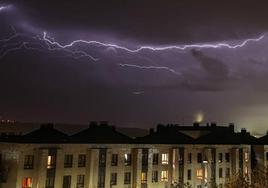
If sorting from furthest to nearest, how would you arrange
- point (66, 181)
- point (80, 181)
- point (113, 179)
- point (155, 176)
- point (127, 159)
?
point (155, 176) → point (127, 159) → point (113, 179) → point (80, 181) → point (66, 181)

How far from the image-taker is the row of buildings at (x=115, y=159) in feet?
117

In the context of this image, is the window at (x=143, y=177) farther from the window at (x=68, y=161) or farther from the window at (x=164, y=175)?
the window at (x=68, y=161)

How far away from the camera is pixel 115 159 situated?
42.1 m

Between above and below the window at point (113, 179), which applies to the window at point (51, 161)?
above

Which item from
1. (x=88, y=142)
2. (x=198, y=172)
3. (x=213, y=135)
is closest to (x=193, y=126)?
(x=213, y=135)

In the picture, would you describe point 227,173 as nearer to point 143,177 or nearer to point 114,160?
point 143,177

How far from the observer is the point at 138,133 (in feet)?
332

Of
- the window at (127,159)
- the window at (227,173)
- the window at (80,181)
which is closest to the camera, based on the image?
the window at (80,181)

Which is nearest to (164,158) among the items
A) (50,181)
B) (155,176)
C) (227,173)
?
(155,176)

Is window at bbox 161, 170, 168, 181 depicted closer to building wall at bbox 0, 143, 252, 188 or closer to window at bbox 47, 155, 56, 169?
building wall at bbox 0, 143, 252, 188

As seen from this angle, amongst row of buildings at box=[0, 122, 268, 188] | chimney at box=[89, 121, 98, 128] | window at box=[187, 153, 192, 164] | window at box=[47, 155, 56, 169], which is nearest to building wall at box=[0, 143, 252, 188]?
row of buildings at box=[0, 122, 268, 188]

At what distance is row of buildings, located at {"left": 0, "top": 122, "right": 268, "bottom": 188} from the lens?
35719 millimetres

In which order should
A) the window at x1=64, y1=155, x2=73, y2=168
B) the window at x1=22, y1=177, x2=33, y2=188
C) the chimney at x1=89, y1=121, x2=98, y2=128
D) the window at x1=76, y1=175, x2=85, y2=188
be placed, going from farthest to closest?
1. the chimney at x1=89, y1=121, x2=98, y2=128
2. the window at x1=76, y1=175, x2=85, y2=188
3. the window at x1=64, y1=155, x2=73, y2=168
4. the window at x1=22, y1=177, x2=33, y2=188

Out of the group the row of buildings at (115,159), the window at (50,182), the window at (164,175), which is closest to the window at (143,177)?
the row of buildings at (115,159)
